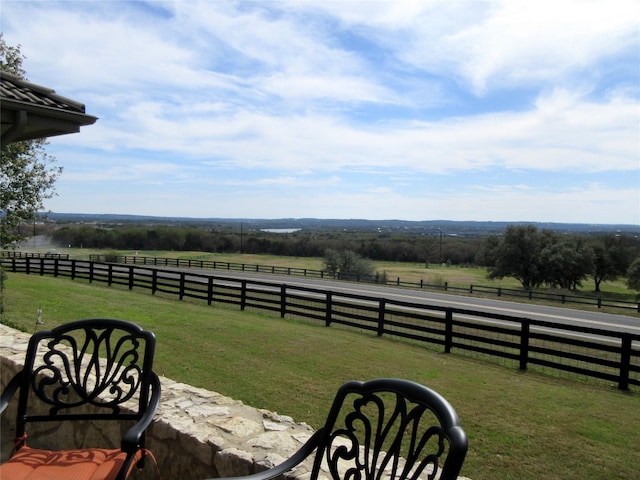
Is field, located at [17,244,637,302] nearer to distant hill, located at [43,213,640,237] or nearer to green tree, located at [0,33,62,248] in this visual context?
distant hill, located at [43,213,640,237]

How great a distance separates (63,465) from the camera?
2.18m

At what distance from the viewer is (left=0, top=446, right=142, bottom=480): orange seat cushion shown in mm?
2086

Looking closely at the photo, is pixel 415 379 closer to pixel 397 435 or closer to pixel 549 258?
pixel 397 435

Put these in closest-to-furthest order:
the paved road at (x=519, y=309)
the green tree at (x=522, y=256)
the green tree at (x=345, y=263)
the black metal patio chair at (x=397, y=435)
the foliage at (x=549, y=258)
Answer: the black metal patio chair at (x=397, y=435) → the paved road at (x=519, y=309) → the foliage at (x=549, y=258) → the green tree at (x=522, y=256) → the green tree at (x=345, y=263)

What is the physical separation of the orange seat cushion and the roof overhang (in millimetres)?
1707

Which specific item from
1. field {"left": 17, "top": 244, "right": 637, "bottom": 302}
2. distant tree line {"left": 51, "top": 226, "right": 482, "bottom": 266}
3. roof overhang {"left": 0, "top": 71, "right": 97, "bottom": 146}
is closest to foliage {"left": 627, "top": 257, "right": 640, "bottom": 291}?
field {"left": 17, "top": 244, "right": 637, "bottom": 302}

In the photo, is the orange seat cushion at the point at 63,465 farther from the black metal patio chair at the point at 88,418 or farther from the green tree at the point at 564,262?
the green tree at the point at 564,262

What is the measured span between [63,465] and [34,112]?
1.84 m

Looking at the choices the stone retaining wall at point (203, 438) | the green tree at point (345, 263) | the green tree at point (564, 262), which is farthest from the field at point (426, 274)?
the stone retaining wall at point (203, 438)

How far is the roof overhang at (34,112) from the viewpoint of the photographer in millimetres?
2562

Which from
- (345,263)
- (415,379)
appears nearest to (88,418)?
(415,379)

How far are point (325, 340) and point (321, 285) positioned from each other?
16571 millimetres

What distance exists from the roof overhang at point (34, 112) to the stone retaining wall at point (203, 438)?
1.82 meters

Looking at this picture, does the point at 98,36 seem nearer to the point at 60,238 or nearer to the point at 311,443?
the point at 311,443
